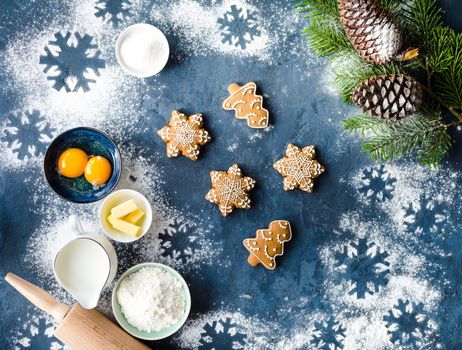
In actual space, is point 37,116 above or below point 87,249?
above

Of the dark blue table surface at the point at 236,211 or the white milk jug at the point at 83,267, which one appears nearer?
the white milk jug at the point at 83,267

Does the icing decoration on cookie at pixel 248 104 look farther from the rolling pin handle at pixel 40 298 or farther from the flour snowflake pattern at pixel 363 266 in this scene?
the rolling pin handle at pixel 40 298

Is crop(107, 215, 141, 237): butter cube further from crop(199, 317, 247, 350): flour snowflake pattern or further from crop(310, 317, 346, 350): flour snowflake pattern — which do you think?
crop(310, 317, 346, 350): flour snowflake pattern

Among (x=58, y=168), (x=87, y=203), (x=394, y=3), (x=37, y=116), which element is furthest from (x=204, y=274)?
(x=394, y=3)

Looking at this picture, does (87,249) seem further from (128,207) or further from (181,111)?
(181,111)

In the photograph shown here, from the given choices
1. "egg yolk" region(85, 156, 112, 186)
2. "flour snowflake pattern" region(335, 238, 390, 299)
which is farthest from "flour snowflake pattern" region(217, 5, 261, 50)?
"flour snowflake pattern" region(335, 238, 390, 299)

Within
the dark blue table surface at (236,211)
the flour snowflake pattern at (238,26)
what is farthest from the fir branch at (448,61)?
the flour snowflake pattern at (238,26)
